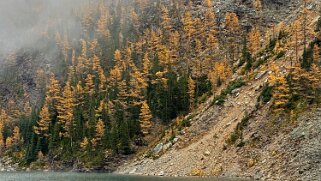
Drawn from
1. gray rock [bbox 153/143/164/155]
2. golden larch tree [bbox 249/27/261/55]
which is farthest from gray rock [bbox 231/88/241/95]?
golden larch tree [bbox 249/27/261/55]

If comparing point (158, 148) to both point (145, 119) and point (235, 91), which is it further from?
point (235, 91)

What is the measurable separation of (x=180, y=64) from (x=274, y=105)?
65733 mm

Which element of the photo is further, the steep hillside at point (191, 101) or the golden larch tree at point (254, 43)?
the golden larch tree at point (254, 43)

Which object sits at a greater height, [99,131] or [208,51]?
[208,51]

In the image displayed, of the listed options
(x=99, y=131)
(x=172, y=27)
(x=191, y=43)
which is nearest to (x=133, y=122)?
(x=99, y=131)

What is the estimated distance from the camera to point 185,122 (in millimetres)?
110562

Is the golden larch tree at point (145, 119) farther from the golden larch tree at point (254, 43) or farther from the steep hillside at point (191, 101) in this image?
the golden larch tree at point (254, 43)

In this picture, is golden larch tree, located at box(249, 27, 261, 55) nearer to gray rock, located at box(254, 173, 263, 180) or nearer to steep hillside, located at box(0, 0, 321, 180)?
steep hillside, located at box(0, 0, 321, 180)

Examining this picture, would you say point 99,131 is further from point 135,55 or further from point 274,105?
point 274,105

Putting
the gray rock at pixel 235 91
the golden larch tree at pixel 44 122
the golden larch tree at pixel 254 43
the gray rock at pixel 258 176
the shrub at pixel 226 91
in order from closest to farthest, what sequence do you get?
the gray rock at pixel 258 176
the gray rock at pixel 235 91
the shrub at pixel 226 91
the golden larch tree at pixel 254 43
the golden larch tree at pixel 44 122

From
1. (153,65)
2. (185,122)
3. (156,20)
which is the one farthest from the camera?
(156,20)

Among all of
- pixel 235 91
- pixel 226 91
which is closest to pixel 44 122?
pixel 226 91

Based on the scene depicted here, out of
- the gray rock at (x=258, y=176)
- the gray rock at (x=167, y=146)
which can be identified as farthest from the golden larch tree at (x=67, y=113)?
the gray rock at (x=258, y=176)

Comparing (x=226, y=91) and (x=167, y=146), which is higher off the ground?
(x=226, y=91)
